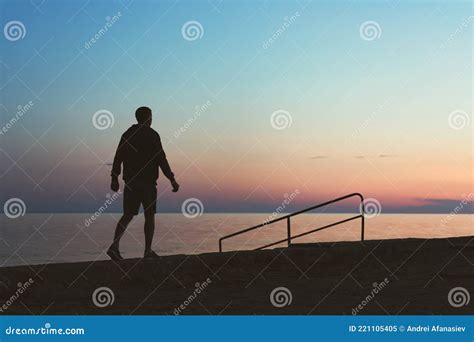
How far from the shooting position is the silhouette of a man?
9.84m

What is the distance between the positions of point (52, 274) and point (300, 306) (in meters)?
3.03

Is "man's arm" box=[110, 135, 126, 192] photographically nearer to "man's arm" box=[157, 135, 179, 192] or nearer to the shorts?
the shorts

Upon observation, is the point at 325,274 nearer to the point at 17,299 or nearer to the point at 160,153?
the point at 160,153

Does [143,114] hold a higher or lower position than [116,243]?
higher

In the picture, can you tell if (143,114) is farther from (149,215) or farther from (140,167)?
(149,215)

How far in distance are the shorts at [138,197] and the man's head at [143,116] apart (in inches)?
34.9

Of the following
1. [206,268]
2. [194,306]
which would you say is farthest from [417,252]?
[194,306]

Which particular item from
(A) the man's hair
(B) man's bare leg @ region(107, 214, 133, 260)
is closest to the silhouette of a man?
(A) the man's hair

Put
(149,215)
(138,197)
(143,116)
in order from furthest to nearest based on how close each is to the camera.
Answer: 1. (143,116)
2. (138,197)
3. (149,215)

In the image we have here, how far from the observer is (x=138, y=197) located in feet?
32.3

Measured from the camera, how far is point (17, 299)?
7.96 m

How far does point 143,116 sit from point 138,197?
45.1 inches

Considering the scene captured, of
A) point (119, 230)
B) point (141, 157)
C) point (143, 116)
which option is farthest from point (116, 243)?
point (143, 116)

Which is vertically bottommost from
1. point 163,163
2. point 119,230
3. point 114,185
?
point 119,230
